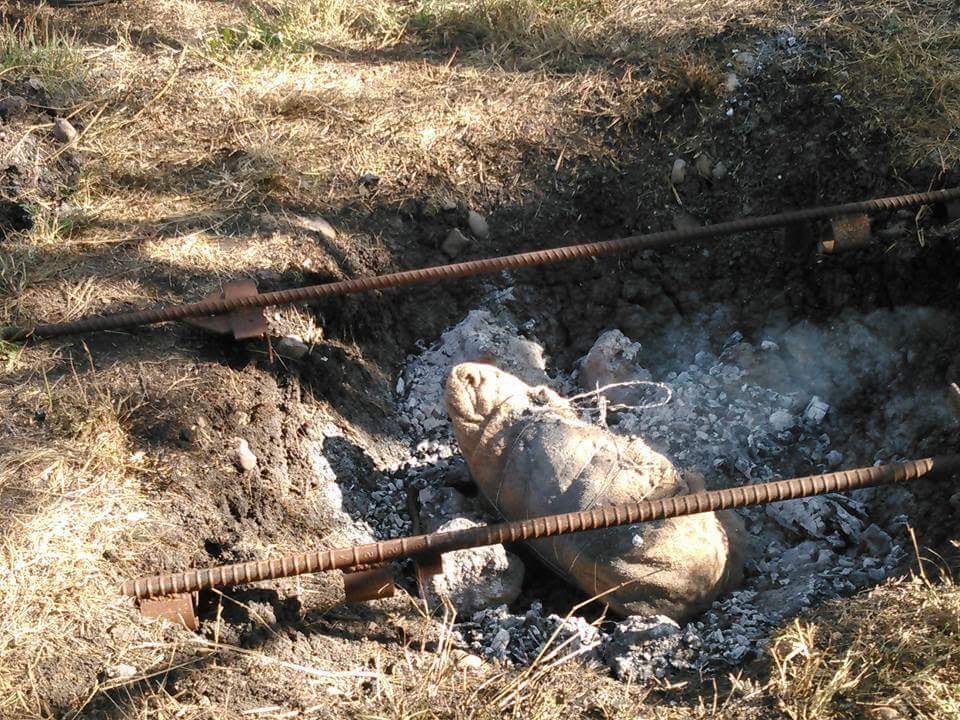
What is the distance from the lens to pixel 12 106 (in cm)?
467

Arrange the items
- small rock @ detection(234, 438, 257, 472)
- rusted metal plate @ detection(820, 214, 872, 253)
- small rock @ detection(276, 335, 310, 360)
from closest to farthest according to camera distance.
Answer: small rock @ detection(234, 438, 257, 472), small rock @ detection(276, 335, 310, 360), rusted metal plate @ detection(820, 214, 872, 253)

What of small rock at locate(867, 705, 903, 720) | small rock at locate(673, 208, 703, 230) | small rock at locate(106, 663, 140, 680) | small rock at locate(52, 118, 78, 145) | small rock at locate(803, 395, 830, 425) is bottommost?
small rock at locate(106, 663, 140, 680)

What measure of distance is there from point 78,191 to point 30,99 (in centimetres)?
69

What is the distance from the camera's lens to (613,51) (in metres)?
5.25

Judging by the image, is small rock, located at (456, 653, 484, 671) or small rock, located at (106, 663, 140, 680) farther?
small rock, located at (456, 653, 484, 671)

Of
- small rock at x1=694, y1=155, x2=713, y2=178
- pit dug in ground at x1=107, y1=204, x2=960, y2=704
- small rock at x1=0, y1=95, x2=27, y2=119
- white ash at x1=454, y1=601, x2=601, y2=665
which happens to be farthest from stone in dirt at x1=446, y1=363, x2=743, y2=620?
small rock at x1=0, y1=95, x2=27, y2=119

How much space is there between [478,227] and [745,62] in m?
1.62

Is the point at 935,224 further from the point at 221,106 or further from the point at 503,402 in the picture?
the point at 221,106

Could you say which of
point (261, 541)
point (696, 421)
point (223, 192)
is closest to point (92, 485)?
point (261, 541)

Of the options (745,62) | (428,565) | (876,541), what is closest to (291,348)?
(428,565)

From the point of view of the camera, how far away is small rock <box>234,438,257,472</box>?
351cm

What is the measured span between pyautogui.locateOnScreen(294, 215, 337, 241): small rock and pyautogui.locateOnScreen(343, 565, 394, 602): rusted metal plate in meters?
1.84

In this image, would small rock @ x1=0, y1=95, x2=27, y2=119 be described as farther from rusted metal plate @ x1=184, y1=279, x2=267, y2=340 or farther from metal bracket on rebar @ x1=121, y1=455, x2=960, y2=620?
metal bracket on rebar @ x1=121, y1=455, x2=960, y2=620

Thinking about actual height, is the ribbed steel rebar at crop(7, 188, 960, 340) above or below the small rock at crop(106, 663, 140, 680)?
above
